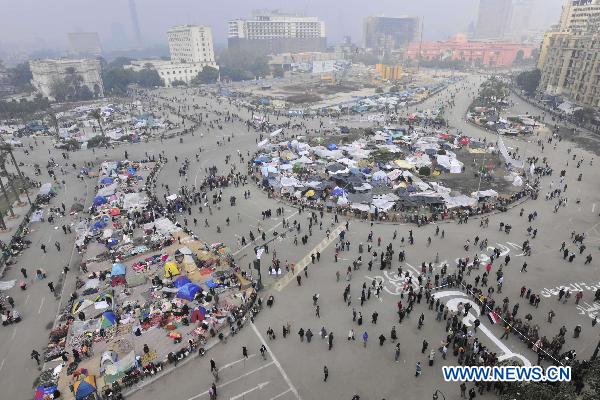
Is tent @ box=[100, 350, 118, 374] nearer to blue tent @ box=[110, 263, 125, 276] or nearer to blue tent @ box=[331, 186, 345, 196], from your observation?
blue tent @ box=[110, 263, 125, 276]

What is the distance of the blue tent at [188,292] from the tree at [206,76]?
12414 cm

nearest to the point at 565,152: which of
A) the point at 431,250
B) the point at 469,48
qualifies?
the point at 431,250

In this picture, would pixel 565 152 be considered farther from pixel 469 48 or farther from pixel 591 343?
pixel 469 48

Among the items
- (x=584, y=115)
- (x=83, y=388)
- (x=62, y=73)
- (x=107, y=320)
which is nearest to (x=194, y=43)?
(x=62, y=73)

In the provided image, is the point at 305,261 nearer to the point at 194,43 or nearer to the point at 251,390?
the point at 251,390

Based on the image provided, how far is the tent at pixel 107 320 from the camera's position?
70.1 ft

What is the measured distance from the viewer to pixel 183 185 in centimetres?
4338

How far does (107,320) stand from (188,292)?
463 cm

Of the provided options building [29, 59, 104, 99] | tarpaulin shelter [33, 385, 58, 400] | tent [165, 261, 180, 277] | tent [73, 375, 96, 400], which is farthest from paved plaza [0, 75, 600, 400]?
building [29, 59, 104, 99]

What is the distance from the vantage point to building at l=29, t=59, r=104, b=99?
116m

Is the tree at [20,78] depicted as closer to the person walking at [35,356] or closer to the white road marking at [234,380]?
the person walking at [35,356]

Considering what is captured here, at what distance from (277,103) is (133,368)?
79131 mm

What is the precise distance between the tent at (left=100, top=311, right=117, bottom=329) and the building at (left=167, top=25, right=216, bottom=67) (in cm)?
14617

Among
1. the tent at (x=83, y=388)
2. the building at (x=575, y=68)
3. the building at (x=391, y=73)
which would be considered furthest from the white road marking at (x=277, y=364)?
the building at (x=391, y=73)
